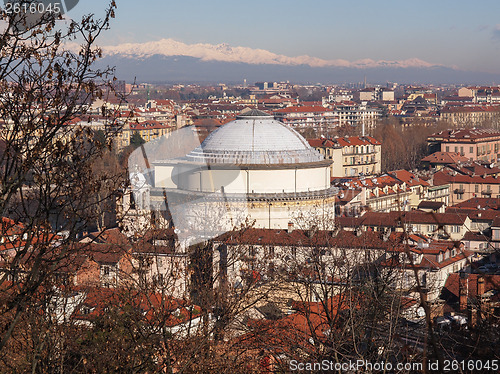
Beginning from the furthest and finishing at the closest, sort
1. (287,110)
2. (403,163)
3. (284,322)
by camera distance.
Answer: (287,110), (403,163), (284,322)

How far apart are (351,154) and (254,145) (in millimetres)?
21765

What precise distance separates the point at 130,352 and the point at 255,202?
1079cm

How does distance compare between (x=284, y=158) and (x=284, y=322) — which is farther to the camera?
(x=284, y=158)

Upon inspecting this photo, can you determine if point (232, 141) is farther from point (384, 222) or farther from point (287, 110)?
point (287, 110)

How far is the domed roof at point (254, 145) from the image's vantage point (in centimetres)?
1670

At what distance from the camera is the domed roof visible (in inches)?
658

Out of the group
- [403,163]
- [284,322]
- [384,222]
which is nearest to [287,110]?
[403,163]

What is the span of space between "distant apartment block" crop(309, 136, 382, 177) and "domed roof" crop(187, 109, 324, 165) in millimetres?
18740

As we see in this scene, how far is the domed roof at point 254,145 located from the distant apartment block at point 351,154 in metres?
18.7

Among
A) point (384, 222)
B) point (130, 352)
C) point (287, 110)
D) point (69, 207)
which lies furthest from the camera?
point (287, 110)

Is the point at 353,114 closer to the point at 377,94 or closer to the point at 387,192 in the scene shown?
the point at 377,94

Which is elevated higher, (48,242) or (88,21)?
(88,21)

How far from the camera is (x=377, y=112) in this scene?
77.0 m

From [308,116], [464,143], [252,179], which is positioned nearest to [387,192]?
[252,179]
